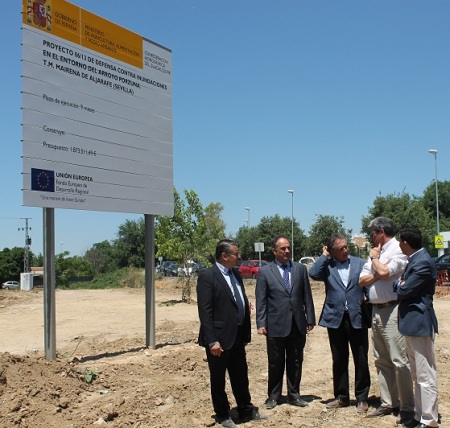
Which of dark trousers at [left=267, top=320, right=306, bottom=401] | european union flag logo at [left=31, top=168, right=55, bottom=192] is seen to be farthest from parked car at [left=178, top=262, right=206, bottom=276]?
dark trousers at [left=267, top=320, right=306, bottom=401]

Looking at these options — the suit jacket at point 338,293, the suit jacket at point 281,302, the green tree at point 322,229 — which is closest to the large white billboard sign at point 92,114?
the suit jacket at point 281,302

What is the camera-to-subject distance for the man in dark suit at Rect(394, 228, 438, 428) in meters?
5.13

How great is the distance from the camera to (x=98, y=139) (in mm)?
8797

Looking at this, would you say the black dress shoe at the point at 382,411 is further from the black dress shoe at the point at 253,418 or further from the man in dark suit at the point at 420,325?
the black dress shoe at the point at 253,418

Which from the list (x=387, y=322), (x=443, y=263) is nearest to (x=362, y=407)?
(x=387, y=322)

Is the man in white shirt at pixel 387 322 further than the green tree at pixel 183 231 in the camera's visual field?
No

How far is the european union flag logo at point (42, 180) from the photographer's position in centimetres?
770

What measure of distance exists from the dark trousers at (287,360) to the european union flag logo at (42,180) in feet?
12.4

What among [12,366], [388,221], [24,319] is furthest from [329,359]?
[24,319]

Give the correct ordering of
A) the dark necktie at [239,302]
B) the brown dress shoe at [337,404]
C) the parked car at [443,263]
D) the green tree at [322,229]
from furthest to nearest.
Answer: the green tree at [322,229], the parked car at [443,263], the brown dress shoe at [337,404], the dark necktie at [239,302]

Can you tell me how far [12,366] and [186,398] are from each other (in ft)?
7.07

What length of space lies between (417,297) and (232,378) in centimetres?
205

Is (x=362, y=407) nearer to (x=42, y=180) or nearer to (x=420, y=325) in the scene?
(x=420, y=325)

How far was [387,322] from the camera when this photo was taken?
5.61m
